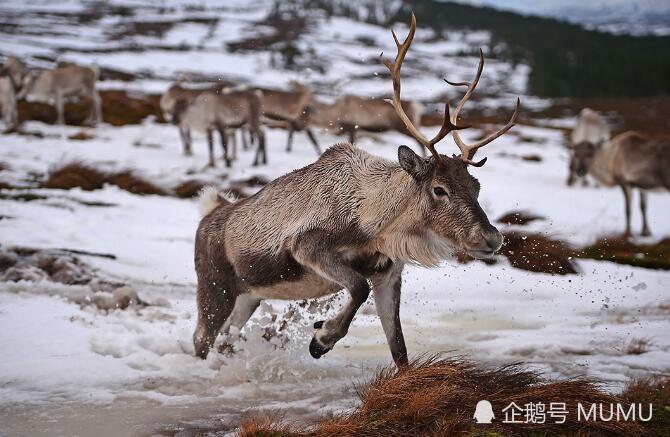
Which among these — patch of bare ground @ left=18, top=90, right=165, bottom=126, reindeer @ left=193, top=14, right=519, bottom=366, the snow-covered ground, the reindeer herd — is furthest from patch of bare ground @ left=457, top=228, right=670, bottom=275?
patch of bare ground @ left=18, top=90, right=165, bottom=126

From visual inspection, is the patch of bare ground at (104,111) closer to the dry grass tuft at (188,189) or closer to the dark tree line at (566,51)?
the dry grass tuft at (188,189)

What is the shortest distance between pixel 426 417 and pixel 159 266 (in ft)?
18.3

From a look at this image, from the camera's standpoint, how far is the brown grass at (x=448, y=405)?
11.9 ft

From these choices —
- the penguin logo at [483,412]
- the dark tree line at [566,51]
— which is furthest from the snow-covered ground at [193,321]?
the dark tree line at [566,51]

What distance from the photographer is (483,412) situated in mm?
3744

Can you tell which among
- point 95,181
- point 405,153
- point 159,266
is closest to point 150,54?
point 95,181

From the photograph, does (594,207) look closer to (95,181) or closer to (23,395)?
(95,181)

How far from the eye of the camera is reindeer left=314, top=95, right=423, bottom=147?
17328 mm

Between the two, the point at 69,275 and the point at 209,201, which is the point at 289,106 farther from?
the point at 209,201

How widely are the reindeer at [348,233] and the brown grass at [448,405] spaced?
0.56 metres

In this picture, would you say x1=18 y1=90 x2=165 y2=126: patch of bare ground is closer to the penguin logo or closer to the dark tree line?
the penguin logo

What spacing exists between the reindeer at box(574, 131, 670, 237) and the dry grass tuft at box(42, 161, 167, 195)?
8435mm

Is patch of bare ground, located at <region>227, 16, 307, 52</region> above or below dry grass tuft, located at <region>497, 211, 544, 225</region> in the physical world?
above

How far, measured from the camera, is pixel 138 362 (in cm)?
555
